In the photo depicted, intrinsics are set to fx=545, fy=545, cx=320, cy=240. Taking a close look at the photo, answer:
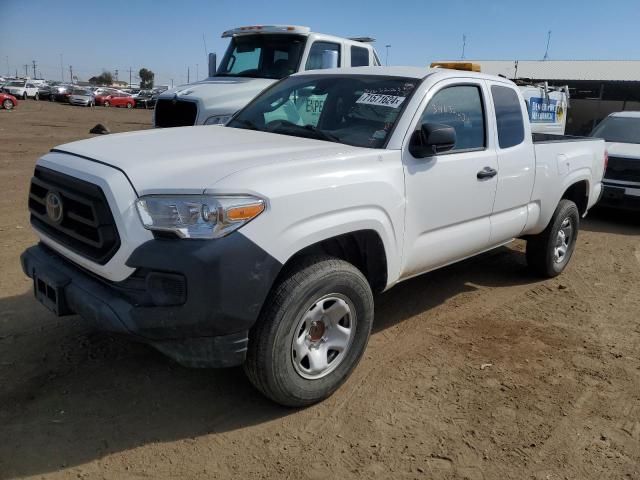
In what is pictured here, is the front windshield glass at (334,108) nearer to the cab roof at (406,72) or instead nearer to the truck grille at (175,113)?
the cab roof at (406,72)

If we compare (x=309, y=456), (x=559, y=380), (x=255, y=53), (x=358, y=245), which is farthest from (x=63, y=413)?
(x=255, y=53)

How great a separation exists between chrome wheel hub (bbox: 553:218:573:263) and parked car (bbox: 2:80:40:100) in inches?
1785

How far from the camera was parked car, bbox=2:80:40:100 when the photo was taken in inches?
1650

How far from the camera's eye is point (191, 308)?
8.32 feet

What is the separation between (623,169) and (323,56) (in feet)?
16.8

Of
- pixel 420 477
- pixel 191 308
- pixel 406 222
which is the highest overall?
pixel 406 222

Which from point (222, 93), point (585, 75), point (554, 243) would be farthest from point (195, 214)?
point (585, 75)

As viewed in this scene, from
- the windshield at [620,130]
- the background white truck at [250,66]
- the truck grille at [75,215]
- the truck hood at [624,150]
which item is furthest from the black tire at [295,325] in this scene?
the windshield at [620,130]

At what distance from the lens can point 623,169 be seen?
872 cm

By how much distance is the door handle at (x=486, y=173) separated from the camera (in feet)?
13.4

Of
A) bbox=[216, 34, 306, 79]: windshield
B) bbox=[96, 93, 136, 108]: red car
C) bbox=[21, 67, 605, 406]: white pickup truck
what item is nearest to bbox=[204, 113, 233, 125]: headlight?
→ bbox=[216, 34, 306, 79]: windshield

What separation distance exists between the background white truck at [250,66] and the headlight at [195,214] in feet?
17.0

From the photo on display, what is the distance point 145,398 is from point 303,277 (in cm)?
122

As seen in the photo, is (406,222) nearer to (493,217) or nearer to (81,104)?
(493,217)
